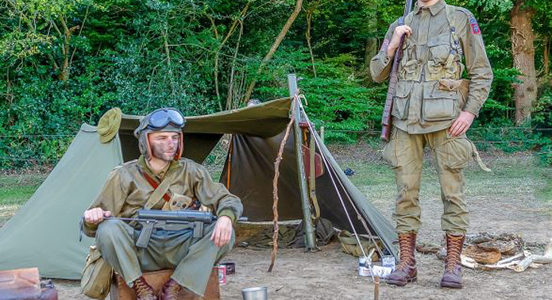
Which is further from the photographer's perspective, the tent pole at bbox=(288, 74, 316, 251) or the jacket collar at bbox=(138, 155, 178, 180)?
the tent pole at bbox=(288, 74, 316, 251)

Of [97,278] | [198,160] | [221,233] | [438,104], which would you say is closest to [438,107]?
[438,104]

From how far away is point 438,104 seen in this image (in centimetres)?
429

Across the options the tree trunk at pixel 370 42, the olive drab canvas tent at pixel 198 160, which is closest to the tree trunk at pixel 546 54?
the tree trunk at pixel 370 42

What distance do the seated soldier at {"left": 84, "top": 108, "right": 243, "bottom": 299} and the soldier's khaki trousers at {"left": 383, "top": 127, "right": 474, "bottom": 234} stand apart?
1.30 metres

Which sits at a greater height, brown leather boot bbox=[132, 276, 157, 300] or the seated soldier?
the seated soldier

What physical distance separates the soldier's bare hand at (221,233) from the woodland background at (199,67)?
7606 millimetres

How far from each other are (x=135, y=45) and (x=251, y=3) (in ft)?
8.36

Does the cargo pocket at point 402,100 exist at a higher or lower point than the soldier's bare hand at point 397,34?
lower

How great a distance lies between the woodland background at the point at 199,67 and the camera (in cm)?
1185

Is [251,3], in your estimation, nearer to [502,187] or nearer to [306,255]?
[502,187]

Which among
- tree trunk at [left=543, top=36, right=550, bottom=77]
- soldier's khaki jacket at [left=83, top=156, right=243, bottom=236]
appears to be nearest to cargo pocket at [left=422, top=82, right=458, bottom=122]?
soldier's khaki jacket at [left=83, top=156, right=243, bottom=236]

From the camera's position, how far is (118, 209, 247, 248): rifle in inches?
136

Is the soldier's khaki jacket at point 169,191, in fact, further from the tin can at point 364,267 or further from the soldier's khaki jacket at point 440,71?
the tin can at point 364,267

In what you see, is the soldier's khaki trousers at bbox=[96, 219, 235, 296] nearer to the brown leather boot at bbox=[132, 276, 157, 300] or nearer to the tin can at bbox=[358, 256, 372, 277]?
the brown leather boot at bbox=[132, 276, 157, 300]
